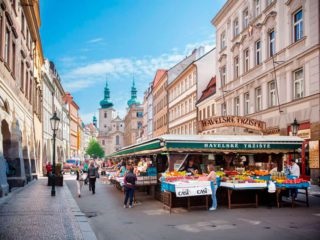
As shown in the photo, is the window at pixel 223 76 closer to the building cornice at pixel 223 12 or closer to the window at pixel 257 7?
the building cornice at pixel 223 12

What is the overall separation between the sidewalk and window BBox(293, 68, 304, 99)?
47.9 feet

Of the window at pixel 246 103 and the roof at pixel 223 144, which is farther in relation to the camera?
the window at pixel 246 103

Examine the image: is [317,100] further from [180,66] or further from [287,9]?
[180,66]

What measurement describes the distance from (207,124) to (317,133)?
618cm

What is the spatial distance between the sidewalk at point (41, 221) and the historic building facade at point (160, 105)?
50.6m

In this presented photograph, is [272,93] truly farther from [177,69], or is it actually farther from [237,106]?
[177,69]

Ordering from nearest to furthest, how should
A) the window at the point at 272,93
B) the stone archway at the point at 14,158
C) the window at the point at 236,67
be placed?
1. the stone archway at the point at 14,158
2. the window at the point at 272,93
3. the window at the point at 236,67

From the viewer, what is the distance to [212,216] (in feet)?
42.1

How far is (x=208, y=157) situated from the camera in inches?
723

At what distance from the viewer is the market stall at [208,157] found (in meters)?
14.4

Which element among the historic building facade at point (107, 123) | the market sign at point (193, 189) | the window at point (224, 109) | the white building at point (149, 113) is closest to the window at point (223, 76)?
the window at point (224, 109)

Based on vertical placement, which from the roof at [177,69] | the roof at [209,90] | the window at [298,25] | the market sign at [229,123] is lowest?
the market sign at [229,123]

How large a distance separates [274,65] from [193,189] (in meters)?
15.0

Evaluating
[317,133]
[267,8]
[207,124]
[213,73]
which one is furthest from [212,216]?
[213,73]
